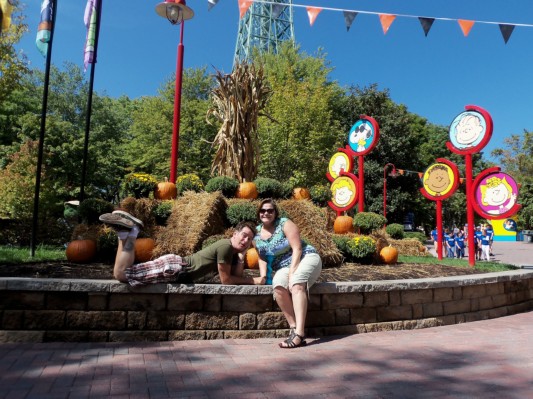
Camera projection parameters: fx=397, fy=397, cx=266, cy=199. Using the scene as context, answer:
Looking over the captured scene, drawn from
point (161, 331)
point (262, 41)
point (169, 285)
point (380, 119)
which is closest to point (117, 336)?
point (161, 331)

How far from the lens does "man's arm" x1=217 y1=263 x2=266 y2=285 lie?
416 cm

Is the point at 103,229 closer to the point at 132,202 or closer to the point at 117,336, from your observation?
the point at 132,202

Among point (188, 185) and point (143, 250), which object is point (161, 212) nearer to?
point (143, 250)

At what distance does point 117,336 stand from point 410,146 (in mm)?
27634

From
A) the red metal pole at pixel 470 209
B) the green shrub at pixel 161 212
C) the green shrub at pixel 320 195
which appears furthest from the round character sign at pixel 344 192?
the green shrub at pixel 161 212

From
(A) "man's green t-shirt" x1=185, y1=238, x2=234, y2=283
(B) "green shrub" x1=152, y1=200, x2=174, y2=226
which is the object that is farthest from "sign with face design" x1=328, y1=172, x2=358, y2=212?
(A) "man's green t-shirt" x1=185, y1=238, x2=234, y2=283

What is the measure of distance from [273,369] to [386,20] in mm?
7998

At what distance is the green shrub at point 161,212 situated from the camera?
660cm

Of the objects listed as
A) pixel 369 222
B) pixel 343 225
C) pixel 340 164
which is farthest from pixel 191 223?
pixel 340 164

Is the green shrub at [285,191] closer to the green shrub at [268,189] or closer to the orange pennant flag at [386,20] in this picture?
the green shrub at [268,189]

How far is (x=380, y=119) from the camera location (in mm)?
27453

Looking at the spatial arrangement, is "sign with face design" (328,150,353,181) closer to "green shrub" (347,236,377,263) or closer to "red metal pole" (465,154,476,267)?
"red metal pole" (465,154,476,267)

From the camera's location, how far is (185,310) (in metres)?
4.15

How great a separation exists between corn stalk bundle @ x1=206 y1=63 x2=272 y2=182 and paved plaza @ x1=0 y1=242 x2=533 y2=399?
5129 millimetres
